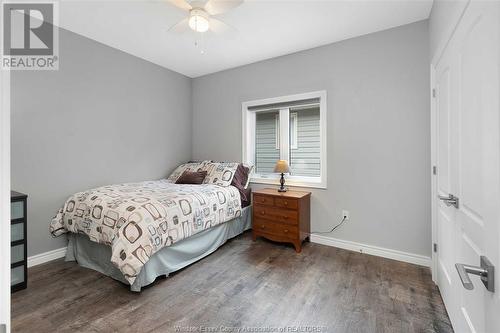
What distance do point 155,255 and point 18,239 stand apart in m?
1.18

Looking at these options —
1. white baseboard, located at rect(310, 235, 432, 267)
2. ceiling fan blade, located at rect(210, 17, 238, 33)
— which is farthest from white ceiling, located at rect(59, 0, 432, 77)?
white baseboard, located at rect(310, 235, 432, 267)

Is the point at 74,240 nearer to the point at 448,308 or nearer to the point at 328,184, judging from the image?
the point at 328,184

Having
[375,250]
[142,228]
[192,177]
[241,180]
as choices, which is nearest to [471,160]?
[375,250]

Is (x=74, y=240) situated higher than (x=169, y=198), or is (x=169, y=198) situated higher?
(x=169, y=198)

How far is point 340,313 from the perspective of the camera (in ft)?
5.83

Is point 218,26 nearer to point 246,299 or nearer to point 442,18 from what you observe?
point 442,18

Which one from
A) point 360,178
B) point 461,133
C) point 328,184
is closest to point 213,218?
point 328,184

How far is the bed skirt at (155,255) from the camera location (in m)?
2.14

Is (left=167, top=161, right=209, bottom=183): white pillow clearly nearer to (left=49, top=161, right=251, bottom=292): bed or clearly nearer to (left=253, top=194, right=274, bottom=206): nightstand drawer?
(left=49, top=161, right=251, bottom=292): bed

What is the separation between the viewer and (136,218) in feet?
6.67

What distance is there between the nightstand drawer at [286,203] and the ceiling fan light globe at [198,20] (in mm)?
2084

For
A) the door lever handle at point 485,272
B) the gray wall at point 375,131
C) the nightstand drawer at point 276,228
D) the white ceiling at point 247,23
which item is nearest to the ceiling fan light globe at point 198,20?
the white ceiling at point 247,23

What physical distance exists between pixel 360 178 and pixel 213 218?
186 centimetres

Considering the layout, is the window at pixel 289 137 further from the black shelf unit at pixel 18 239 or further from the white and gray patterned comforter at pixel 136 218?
the black shelf unit at pixel 18 239
